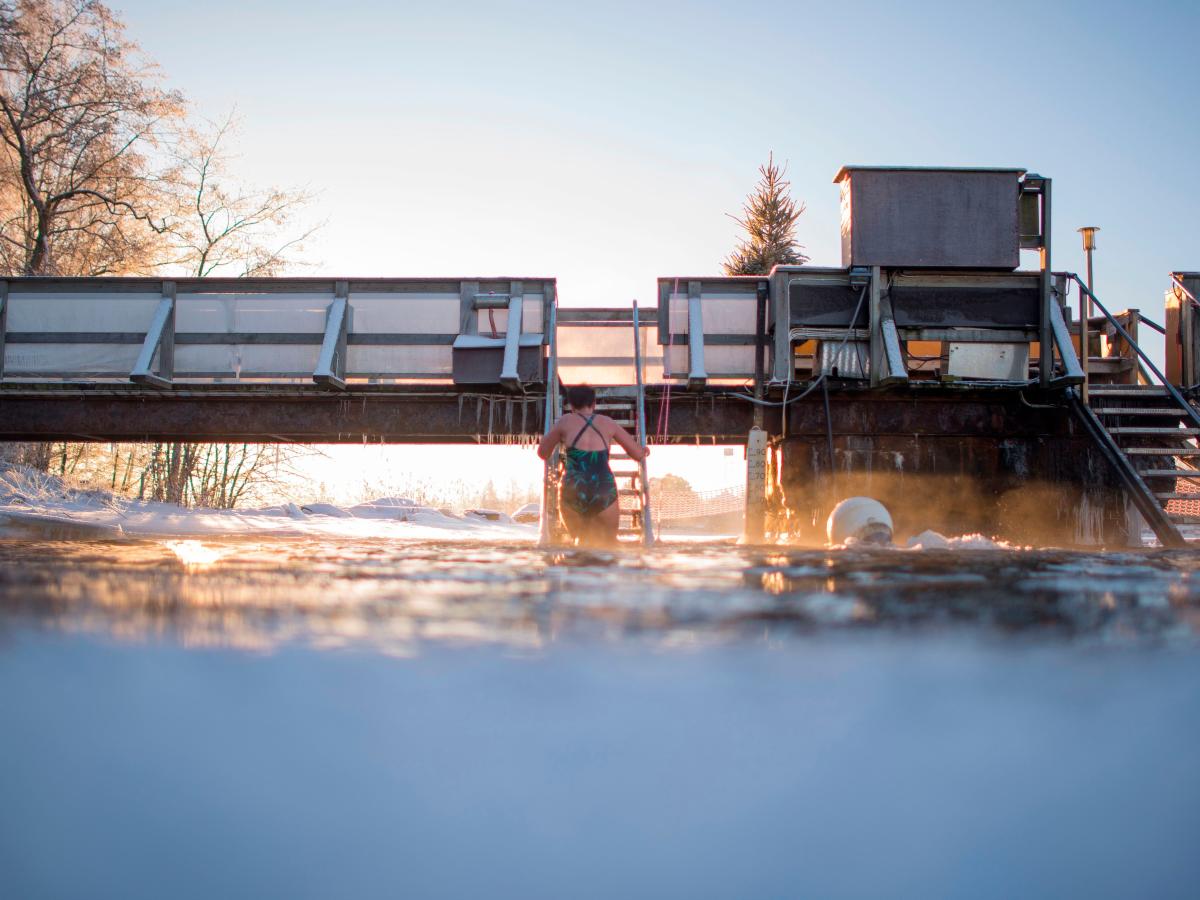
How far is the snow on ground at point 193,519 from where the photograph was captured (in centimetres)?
1109

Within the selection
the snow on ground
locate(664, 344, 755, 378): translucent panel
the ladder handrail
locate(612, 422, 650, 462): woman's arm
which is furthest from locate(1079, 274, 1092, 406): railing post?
the snow on ground

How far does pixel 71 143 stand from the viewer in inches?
856

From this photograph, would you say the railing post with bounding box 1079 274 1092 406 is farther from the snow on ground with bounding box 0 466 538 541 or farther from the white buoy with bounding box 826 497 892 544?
the snow on ground with bounding box 0 466 538 541

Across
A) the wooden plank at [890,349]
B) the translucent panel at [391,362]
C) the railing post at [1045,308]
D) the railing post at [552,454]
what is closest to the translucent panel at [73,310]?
the translucent panel at [391,362]

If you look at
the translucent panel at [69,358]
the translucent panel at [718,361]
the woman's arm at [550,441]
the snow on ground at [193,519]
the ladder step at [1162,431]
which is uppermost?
the translucent panel at [718,361]

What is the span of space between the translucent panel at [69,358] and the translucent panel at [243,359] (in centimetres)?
Result: 66

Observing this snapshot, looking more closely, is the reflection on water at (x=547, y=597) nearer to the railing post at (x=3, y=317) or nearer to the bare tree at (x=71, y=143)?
the railing post at (x=3, y=317)

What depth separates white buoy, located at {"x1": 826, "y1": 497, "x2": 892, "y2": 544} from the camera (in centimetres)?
809

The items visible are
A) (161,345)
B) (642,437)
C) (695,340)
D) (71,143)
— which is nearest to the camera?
(642,437)

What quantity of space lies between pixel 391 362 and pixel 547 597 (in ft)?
30.6

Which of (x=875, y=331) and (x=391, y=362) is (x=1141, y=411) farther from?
(x=391, y=362)

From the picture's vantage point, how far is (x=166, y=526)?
12281 millimetres

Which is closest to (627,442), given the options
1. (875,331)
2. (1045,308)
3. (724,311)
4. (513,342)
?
(513,342)

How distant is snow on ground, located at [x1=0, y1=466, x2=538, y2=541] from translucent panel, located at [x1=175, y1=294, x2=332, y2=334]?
260 cm
